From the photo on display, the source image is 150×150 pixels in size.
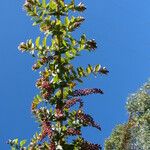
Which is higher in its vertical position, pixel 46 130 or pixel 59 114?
pixel 59 114

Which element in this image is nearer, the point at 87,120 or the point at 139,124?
the point at 87,120

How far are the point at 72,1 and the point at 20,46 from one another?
1274 millimetres

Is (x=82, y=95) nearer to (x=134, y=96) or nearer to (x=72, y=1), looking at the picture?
(x=72, y=1)

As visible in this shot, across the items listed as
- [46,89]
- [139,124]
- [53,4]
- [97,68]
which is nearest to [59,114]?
[46,89]

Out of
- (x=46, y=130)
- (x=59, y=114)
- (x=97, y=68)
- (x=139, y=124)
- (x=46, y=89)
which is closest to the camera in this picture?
(x=46, y=130)

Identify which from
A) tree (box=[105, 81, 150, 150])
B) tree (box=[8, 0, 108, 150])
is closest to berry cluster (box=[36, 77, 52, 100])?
tree (box=[8, 0, 108, 150])

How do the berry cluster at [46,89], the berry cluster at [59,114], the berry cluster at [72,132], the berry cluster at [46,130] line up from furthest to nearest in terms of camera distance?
the berry cluster at [46,89], the berry cluster at [72,132], the berry cluster at [59,114], the berry cluster at [46,130]

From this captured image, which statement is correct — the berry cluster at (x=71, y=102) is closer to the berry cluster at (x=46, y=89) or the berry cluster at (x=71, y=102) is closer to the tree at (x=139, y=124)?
the berry cluster at (x=46, y=89)

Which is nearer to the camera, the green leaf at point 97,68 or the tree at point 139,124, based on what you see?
the green leaf at point 97,68

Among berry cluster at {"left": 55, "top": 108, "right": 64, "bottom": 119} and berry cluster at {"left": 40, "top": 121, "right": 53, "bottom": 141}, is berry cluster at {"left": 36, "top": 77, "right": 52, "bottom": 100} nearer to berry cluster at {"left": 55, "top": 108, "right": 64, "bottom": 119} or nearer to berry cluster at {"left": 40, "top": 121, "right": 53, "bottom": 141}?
berry cluster at {"left": 55, "top": 108, "right": 64, "bottom": 119}

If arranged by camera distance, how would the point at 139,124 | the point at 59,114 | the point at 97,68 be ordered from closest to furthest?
the point at 59,114
the point at 97,68
the point at 139,124

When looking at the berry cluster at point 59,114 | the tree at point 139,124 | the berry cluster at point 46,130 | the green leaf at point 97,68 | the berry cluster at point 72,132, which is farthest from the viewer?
the tree at point 139,124

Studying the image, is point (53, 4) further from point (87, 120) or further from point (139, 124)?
point (139, 124)

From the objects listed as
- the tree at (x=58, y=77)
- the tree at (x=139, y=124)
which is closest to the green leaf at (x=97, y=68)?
the tree at (x=58, y=77)
